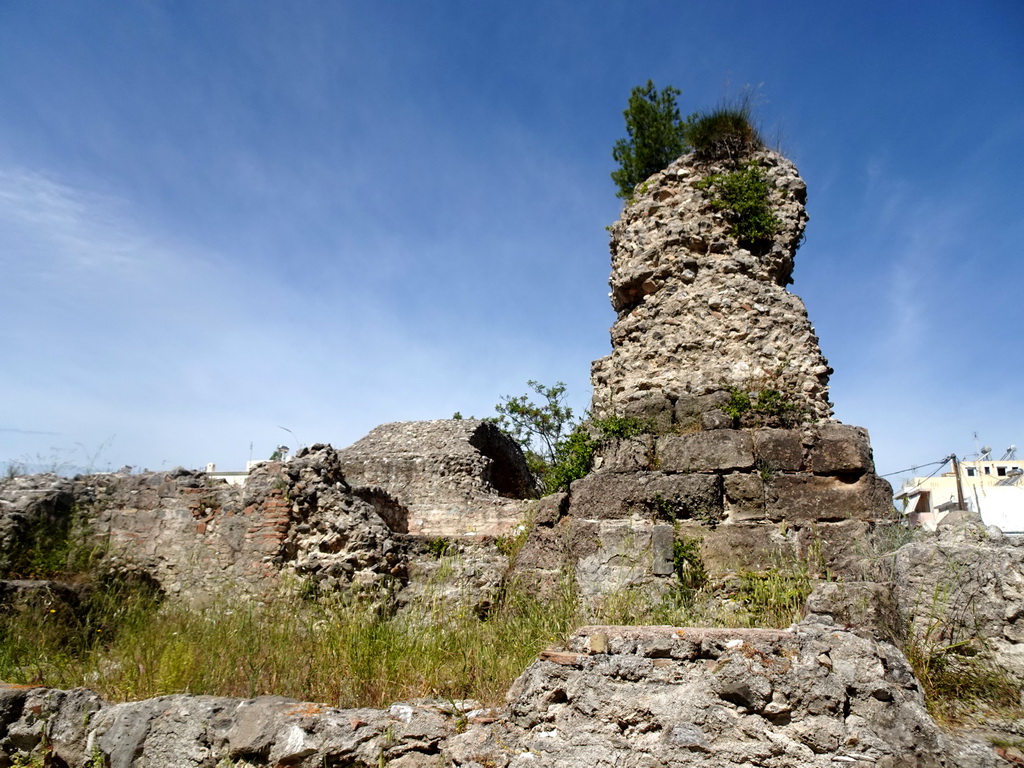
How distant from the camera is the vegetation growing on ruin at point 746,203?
22.2 feet

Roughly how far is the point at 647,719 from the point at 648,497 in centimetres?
279

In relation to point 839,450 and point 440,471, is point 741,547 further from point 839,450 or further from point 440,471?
point 440,471

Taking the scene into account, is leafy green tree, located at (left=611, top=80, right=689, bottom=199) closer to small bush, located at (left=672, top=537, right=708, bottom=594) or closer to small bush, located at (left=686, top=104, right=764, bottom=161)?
small bush, located at (left=686, top=104, right=764, bottom=161)

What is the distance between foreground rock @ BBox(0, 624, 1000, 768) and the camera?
2.59 meters

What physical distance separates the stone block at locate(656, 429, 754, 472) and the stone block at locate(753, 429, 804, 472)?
0.07 m

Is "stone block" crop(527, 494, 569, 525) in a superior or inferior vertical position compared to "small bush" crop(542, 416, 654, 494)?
inferior

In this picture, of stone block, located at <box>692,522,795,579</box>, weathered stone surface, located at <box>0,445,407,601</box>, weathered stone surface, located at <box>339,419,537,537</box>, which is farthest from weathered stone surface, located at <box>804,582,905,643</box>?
weathered stone surface, located at <box>339,419,537,537</box>

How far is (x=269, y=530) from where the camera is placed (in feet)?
24.3

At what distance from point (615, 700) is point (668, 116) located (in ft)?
32.9

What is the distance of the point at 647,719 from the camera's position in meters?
2.81

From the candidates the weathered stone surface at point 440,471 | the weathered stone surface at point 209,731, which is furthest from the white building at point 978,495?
the weathered stone surface at point 440,471

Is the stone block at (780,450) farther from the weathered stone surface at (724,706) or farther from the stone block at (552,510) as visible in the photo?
the weathered stone surface at (724,706)

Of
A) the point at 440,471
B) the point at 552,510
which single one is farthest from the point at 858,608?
the point at 440,471

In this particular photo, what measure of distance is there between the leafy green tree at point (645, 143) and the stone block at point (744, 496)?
4.44m
